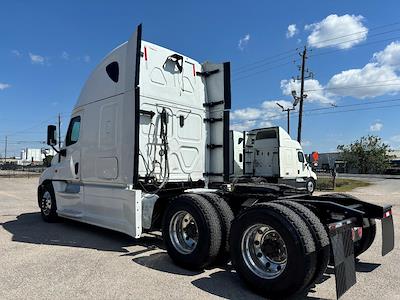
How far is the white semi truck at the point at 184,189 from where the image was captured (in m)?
4.27

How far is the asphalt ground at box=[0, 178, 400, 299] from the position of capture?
14.4 feet

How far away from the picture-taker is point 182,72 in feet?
25.0

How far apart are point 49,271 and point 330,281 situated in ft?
12.4

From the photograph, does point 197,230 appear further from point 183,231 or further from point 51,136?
point 51,136

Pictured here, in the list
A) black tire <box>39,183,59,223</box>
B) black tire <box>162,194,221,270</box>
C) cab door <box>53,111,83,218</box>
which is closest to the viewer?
black tire <box>162,194,221,270</box>

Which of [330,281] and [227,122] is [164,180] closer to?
[227,122]

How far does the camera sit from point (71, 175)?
8.30m

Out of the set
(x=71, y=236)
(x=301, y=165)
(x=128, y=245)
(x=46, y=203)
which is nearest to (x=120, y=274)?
(x=128, y=245)

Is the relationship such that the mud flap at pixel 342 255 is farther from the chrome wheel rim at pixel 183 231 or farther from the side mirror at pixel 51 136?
the side mirror at pixel 51 136

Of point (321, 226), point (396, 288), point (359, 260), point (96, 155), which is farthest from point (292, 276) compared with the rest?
point (96, 155)

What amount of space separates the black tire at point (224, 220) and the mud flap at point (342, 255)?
1.52 m

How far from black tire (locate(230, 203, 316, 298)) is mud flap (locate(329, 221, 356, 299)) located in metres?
0.25

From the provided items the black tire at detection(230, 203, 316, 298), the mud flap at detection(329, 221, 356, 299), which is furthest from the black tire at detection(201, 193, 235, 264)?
the mud flap at detection(329, 221, 356, 299)

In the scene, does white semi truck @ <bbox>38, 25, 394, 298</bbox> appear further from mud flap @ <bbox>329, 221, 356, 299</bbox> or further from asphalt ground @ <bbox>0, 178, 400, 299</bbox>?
asphalt ground @ <bbox>0, 178, 400, 299</bbox>
